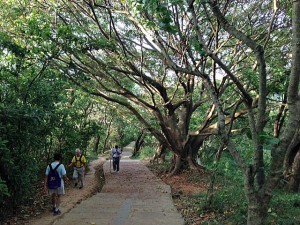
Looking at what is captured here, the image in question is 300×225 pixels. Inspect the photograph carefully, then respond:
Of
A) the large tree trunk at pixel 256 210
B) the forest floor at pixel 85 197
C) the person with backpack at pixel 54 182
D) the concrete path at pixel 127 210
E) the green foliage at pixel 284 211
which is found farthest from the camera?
the person with backpack at pixel 54 182

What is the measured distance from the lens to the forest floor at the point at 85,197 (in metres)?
7.76

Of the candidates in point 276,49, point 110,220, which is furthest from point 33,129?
point 276,49

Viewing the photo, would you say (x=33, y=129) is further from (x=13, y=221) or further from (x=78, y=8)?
(x=78, y=8)

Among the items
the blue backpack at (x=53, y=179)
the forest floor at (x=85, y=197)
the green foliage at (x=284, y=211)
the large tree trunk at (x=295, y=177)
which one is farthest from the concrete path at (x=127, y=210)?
the large tree trunk at (x=295, y=177)

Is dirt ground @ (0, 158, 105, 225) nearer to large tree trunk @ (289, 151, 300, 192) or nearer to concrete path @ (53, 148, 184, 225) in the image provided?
concrete path @ (53, 148, 184, 225)

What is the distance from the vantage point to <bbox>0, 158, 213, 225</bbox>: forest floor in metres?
7.76

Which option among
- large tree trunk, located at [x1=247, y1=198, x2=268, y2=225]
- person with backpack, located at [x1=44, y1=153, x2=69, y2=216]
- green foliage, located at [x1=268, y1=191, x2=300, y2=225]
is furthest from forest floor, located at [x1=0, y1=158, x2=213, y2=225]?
large tree trunk, located at [x1=247, y1=198, x2=268, y2=225]

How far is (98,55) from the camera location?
51.3ft

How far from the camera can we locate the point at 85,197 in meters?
11.2

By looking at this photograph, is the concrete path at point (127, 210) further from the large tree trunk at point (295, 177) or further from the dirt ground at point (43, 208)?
the large tree trunk at point (295, 177)

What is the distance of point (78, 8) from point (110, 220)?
341 inches

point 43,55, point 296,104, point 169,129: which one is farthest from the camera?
point 169,129

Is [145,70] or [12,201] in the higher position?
[145,70]

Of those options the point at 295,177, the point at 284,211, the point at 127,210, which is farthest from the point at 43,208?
the point at 295,177
